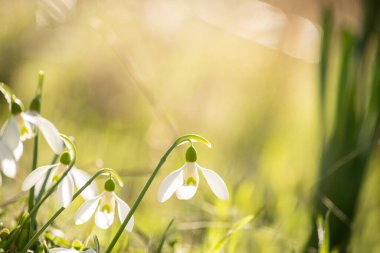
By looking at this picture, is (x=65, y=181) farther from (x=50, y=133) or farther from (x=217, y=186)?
(x=217, y=186)

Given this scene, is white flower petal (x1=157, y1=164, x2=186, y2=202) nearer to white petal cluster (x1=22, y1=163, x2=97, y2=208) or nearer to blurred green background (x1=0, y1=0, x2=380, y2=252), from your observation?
white petal cluster (x1=22, y1=163, x2=97, y2=208)

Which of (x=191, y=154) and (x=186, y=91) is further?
(x=186, y=91)

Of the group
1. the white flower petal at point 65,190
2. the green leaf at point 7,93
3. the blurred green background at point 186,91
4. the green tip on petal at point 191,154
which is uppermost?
the green leaf at point 7,93

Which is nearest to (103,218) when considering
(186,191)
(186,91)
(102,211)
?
(102,211)

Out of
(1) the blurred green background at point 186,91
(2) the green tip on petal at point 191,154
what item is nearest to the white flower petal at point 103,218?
(2) the green tip on petal at point 191,154

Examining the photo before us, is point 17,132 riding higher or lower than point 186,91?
higher

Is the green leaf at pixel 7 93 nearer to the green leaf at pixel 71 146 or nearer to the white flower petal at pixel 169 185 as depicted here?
the green leaf at pixel 71 146

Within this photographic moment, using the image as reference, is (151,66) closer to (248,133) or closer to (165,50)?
(165,50)
